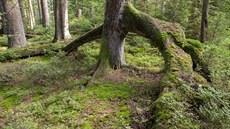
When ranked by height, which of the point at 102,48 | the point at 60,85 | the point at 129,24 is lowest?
the point at 60,85

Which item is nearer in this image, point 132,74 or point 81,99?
point 81,99

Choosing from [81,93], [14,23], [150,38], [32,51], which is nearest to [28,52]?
[32,51]

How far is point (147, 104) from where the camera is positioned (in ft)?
16.5

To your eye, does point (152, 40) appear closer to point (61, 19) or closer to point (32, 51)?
point (32, 51)

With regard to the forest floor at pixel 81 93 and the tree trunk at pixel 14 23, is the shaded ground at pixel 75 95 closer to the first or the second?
the forest floor at pixel 81 93

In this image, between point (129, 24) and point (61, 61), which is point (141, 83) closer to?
point (129, 24)

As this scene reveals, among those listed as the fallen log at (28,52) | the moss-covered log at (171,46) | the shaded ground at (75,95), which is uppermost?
the moss-covered log at (171,46)

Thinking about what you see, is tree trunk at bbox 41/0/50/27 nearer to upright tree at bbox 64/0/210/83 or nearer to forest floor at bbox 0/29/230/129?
forest floor at bbox 0/29/230/129

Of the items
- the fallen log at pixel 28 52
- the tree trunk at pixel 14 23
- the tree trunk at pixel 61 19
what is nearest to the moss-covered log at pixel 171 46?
the fallen log at pixel 28 52

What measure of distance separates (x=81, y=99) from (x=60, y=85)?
1.57 m

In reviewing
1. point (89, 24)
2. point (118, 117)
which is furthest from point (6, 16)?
point (118, 117)

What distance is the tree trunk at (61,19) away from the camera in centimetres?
1100

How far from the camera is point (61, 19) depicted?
37.5ft

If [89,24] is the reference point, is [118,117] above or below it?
below
